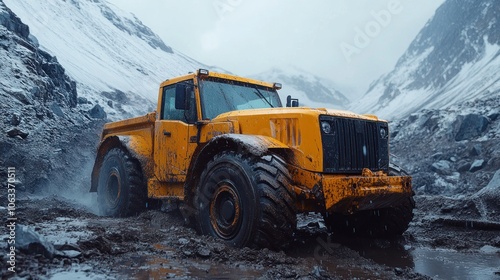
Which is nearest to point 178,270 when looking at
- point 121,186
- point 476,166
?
point 121,186

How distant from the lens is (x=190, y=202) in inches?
239

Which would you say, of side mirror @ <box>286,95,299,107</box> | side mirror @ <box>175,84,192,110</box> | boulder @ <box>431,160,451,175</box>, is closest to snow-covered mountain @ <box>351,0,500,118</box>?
boulder @ <box>431,160,451,175</box>

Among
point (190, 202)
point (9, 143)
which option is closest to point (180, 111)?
point (190, 202)

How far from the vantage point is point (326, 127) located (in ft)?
17.1

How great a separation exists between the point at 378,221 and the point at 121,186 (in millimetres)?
4078

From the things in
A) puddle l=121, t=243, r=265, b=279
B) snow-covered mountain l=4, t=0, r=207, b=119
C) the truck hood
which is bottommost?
puddle l=121, t=243, r=265, b=279

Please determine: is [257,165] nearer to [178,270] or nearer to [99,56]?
[178,270]

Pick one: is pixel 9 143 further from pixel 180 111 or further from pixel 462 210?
pixel 462 210

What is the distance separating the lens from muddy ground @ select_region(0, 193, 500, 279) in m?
3.92

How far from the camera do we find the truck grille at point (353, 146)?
204 inches

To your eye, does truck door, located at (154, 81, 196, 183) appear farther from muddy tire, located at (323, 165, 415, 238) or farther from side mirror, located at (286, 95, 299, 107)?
→ muddy tire, located at (323, 165, 415, 238)

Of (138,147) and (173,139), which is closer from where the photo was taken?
(173,139)

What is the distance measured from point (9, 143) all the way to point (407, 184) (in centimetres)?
886

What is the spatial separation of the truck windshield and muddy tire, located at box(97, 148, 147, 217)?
6.21ft
